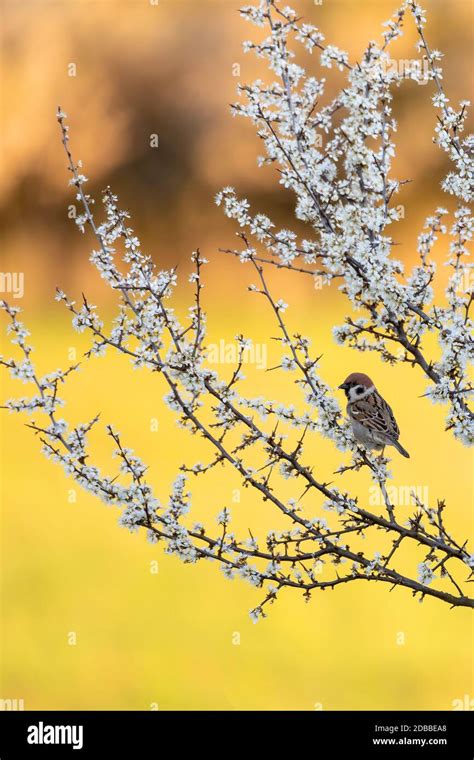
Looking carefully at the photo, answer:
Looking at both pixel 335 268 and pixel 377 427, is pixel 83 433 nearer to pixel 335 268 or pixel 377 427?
pixel 335 268

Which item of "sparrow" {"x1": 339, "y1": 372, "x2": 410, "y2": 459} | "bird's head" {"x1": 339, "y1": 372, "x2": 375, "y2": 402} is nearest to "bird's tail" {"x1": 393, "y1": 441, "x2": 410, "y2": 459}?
"sparrow" {"x1": 339, "y1": 372, "x2": 410, "y2": 459}

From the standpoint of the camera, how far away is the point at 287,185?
3475 mm

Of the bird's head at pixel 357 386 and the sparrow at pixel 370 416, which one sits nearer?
the sparrow at pixel 370 416

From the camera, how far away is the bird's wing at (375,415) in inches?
170

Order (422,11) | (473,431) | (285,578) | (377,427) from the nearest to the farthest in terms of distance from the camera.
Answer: (473,431) → (285,578) → (422,11) → (377,427)

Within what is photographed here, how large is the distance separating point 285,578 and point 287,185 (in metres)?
1.56

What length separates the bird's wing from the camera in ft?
14.2

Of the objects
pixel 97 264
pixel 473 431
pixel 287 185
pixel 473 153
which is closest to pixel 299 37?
pixel 287 185

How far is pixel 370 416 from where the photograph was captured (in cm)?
435

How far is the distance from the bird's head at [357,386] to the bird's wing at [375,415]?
0.06 meters

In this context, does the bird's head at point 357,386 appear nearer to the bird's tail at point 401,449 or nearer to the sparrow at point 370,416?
the sparrow at point 370,416

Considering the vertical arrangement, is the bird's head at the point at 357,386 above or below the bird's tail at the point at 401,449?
above

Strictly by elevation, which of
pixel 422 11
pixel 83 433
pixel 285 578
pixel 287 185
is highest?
pixel 422 11

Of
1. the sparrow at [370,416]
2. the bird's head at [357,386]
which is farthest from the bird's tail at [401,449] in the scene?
the bird's head at [357,386]
